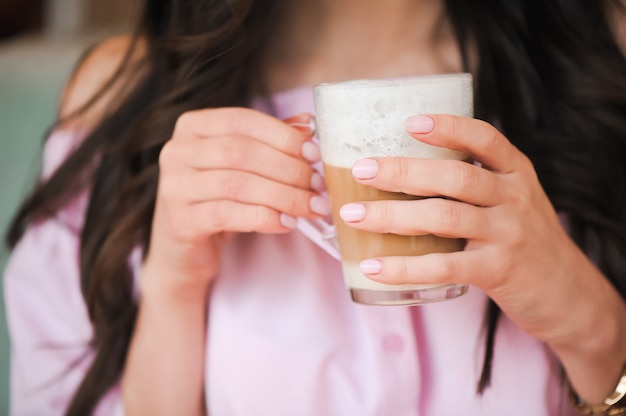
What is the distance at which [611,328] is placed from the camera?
1048 mm

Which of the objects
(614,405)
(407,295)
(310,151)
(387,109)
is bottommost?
(614,405)

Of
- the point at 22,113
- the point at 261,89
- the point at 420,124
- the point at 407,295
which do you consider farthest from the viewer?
the point at 22,113

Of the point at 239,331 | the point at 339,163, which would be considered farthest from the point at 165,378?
the point at 339,163

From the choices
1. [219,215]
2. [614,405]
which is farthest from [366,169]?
[614,405]

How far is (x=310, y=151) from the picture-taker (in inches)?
36.7

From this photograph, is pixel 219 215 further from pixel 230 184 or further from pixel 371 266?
pixel 371 266

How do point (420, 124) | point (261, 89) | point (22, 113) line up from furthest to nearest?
point (22, 113) → point (261, 89) → point (420, 124)

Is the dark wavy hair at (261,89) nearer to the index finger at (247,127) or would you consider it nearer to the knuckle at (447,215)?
the index finger at (247,127)

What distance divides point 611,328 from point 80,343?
3.01ft

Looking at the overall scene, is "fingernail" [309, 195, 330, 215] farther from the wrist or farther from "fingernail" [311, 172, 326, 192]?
the wrist

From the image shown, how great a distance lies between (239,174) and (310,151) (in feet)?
0.30

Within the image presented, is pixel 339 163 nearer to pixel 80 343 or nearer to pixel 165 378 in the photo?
pixel 165 378

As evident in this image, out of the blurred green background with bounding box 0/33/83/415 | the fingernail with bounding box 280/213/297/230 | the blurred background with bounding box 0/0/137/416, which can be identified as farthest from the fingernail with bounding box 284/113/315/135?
the blurred green background with bounding box 0/33/83/415

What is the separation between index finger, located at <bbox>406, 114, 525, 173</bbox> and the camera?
0.75 meters
